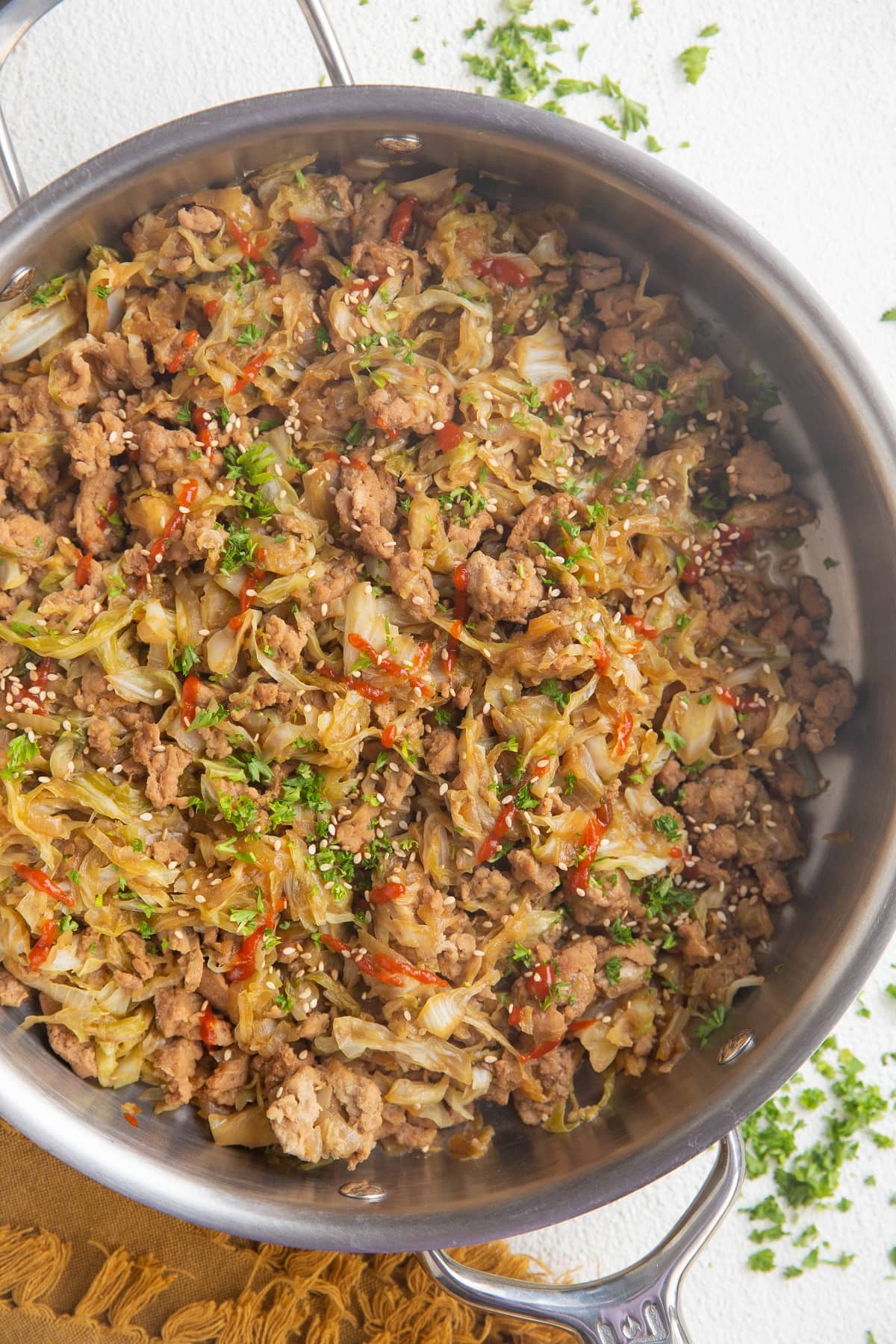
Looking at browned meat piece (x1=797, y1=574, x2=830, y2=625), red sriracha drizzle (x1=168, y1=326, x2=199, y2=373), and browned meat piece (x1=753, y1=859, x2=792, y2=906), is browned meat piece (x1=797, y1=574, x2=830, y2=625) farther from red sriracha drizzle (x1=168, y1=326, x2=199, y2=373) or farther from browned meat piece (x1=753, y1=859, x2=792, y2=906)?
red sriracha drizzle (x1=168, y1=326, x2=199, y2=373)

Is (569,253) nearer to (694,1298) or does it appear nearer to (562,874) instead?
(562,874)

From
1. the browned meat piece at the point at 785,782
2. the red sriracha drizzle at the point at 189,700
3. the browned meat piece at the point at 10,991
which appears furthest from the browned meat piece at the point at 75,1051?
the browned meat piece at the point at 785,782

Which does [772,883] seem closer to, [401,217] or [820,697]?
[820,697]

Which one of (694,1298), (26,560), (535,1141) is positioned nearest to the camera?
(26,560)

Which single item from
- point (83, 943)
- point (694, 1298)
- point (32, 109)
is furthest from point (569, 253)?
point (694, 1298)

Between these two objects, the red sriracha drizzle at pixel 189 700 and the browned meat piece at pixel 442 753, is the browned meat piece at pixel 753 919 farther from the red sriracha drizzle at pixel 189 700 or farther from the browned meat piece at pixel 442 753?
the red sriracha drizzle at pixel 189 700

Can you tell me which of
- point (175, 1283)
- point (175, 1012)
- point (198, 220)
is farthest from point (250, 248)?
point (175, 1283)
